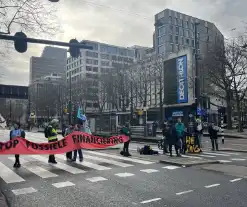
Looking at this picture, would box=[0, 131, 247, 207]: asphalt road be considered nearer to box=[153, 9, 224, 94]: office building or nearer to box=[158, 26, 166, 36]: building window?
box=[153, 9, 224, 94]: office building

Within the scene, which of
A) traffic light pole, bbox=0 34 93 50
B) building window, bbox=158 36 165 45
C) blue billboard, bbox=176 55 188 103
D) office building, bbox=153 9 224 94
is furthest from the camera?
building window, bbox=158 36 165 45

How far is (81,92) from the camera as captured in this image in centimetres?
6962

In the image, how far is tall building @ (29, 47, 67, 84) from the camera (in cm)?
15638

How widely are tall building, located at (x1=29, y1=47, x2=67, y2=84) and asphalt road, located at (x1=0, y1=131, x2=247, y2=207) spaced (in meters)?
147

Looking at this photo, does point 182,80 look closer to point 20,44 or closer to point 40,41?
point 40,41

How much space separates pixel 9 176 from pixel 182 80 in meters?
45.9

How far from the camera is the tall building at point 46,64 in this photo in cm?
15638

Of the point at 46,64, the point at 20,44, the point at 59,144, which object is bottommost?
the point at 59,144

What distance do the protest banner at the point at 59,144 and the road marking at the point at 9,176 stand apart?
678 millimetres

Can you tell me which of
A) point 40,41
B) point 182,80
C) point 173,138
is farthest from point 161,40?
point 40,41

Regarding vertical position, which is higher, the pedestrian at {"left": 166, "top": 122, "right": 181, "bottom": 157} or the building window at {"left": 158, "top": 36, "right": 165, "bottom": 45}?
the building window at {"left": 158, "top": 36, "right": 165, "bottom": 45}

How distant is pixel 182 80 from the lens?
172ft

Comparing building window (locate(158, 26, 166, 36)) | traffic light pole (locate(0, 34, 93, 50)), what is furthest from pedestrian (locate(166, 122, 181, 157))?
building window (locate(158, 26, 166, 36))

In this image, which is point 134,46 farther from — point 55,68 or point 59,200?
point 59,200
